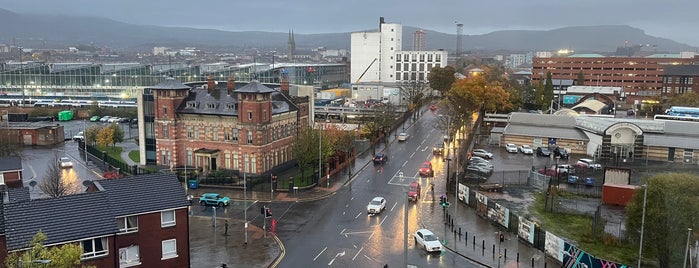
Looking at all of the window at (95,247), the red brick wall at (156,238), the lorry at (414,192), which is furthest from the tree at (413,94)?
the window at (95,247)

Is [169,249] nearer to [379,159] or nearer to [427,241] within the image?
[427,241]

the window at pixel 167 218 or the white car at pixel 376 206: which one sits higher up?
the window at pixel 167 218

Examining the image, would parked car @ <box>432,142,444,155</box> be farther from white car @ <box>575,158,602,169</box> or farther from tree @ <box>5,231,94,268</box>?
tree @ <box>5,231,94,268</box>

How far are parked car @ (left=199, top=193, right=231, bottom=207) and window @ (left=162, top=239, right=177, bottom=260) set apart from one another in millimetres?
18375

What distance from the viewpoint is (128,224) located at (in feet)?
99.2

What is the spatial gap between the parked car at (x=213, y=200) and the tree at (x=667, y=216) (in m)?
32.4

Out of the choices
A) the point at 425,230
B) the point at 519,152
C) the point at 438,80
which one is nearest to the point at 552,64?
the point at 438,80

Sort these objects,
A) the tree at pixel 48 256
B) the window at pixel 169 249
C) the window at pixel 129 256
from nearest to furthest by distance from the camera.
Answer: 1. the tree at pixel 48 256
2. the window at pixel 129 256
3. the window at pixel 169 249

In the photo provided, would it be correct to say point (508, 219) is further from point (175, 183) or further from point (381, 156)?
point (381, 156)

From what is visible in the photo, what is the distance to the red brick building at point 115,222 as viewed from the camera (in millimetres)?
26047

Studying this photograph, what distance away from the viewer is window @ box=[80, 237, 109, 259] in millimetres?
27366

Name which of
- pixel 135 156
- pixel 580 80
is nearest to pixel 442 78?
pixel 580 80

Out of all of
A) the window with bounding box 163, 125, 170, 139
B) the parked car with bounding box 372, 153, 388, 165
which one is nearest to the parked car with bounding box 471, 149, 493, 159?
the parked car with bounding box 372, 153, 388, 165

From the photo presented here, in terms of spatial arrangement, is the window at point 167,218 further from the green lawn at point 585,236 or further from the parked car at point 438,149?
the parked car at point 438,149
